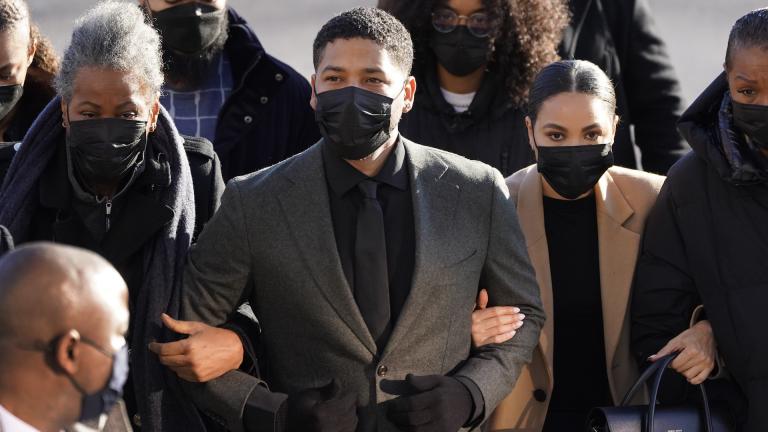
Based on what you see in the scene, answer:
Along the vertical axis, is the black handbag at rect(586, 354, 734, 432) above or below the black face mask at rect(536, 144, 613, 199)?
below

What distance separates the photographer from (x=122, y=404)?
407 cm

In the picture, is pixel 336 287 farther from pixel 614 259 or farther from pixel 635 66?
pixel 635 66

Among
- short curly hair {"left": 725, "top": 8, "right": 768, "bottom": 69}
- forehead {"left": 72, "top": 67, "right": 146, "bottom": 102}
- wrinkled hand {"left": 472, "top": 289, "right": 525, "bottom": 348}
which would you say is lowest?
wrinkled hand {"left": 472, "top": 289, "right": 525, "bottom": 348}

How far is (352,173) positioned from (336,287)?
384 millimetres

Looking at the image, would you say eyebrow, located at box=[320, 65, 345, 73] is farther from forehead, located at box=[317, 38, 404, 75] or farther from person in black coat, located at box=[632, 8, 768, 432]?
person in black coat, located at box=[632, 8, 768, 432]

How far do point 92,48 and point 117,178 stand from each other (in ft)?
1.42

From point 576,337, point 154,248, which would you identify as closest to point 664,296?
point 576,337

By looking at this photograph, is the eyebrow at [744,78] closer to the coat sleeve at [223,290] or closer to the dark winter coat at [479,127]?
the dark winter coat at [479,127]

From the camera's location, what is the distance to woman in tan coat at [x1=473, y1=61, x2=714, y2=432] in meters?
4.75

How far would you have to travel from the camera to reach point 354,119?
13.9 ft

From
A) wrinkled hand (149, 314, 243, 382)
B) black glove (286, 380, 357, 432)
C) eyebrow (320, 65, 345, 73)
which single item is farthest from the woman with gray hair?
eyebrow (320, 65, 345, 73)

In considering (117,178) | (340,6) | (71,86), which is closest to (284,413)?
(117,178)

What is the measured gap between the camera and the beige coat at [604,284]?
4.74 metres

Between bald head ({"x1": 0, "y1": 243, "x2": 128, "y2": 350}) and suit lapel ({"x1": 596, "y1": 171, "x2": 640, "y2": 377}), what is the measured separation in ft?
6.90
